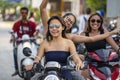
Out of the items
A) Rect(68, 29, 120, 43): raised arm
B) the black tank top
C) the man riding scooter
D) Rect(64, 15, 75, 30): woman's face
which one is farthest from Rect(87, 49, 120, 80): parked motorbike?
the man riding scooter

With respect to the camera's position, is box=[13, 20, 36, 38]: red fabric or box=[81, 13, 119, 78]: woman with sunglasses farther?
box=[13, 20, 36, 38]: red fabric

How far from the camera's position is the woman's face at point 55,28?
6.51m

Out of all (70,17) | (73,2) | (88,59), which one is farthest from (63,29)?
(73,2)

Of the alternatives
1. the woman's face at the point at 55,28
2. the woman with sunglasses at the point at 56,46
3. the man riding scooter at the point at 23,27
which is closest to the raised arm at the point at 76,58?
the woman with sunglasses at the point at 56,46

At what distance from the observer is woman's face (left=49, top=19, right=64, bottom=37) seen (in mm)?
6506

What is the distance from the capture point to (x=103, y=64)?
23.1ft

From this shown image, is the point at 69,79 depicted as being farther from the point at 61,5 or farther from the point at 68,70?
the point at 61,5

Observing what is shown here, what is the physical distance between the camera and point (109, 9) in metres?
11.0

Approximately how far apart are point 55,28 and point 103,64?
0.99 meters

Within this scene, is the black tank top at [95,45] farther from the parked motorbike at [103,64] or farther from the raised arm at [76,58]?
the raised arm at [76,58]

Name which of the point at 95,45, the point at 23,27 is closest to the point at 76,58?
the point at 95,45

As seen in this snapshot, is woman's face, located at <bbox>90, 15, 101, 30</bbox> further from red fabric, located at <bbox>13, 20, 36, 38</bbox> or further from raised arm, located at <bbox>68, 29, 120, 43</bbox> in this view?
red fabric, located at <bbox>13, 20, 36, 38</bbox>

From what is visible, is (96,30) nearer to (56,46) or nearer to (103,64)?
(103,64)

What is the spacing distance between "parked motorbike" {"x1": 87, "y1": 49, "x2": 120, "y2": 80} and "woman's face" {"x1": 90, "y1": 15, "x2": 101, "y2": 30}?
648 millimetres
